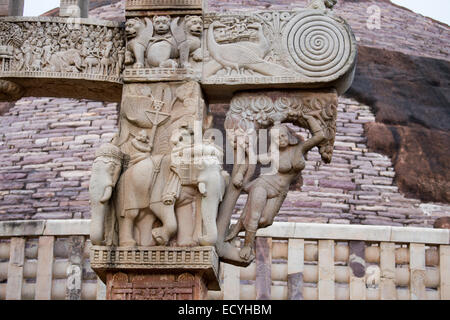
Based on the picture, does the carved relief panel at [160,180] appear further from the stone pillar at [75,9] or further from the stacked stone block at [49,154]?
the stacked stone block at [49,154]

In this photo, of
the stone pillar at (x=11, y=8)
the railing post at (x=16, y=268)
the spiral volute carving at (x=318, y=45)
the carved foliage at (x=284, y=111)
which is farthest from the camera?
the railing post at (x=16, y=268)

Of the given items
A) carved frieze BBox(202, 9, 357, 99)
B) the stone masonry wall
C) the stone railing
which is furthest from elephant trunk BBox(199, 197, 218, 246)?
the stone masonry wall

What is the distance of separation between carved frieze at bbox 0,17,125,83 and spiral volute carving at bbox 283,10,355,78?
67.8 inches

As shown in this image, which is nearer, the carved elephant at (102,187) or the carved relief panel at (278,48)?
the carved elephant at (102,187)

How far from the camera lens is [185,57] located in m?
10.9

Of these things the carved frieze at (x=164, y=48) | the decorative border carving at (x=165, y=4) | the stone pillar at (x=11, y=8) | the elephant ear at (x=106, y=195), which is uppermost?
the stone pillar at (x=11, y=8)

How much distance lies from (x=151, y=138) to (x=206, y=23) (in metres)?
1.31

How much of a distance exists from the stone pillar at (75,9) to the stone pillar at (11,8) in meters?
0.45

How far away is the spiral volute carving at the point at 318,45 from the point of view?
1069 cm

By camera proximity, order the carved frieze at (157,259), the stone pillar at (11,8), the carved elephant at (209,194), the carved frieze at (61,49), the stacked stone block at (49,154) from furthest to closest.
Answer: the stacked stone block at (49,154), the stone pillar at (11,8), the carved frieze at (61,49), the carved elephant at (209,194), the carved frieze at (157,259)

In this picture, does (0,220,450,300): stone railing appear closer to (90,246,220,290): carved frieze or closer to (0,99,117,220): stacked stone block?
(90,246,220,290): carved frieze

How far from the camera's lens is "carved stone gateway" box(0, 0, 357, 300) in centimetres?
1029

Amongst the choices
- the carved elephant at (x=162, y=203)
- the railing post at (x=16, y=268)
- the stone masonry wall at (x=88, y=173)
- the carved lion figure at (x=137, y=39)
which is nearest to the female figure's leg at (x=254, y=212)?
the carved elephant at (x=162, y=203)
